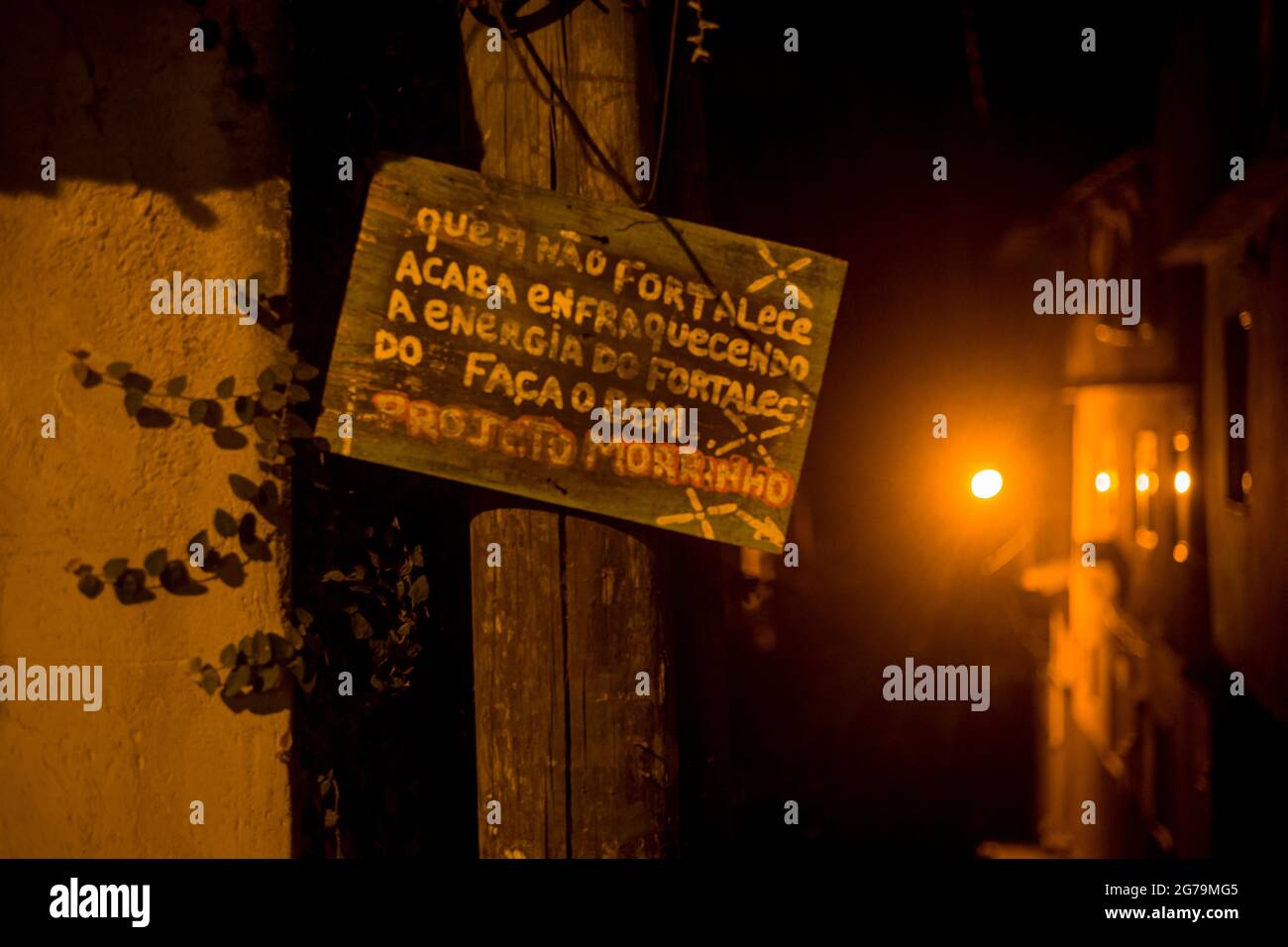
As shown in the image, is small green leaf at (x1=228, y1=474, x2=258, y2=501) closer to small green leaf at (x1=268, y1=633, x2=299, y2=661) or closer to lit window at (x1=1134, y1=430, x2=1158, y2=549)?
small green leaf at (x1=268, y1=633, x2=299, y2=661)

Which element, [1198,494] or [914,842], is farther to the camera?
[1198,494]

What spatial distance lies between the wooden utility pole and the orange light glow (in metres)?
6.71

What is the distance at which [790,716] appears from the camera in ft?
14.7

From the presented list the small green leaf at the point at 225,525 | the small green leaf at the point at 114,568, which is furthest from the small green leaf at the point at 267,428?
the small green leaf at the point at 114,568

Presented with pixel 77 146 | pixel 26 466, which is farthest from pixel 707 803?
pixel 77 146

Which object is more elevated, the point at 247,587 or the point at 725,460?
the point at 725,460

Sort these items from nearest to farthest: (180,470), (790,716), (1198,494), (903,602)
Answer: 1. (180,470)
2. (790,716)
3. (903,602)
4. (1198,494)

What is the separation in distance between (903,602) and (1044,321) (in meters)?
14.8

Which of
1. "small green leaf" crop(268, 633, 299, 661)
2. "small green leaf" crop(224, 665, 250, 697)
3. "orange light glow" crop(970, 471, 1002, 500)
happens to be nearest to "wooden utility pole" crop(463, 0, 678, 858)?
"small green leaf" crop(268, 633, 299, 661)

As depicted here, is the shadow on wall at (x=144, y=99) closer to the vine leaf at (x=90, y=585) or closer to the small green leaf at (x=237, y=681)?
the vine leaf at (x=90, y=585)

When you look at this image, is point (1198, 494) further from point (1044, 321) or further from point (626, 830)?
point (626, 830)

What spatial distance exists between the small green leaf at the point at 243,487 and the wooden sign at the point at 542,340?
1.74 ft

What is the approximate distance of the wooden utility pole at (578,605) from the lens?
2.32m

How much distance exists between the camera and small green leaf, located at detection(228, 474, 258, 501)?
2.71 m
